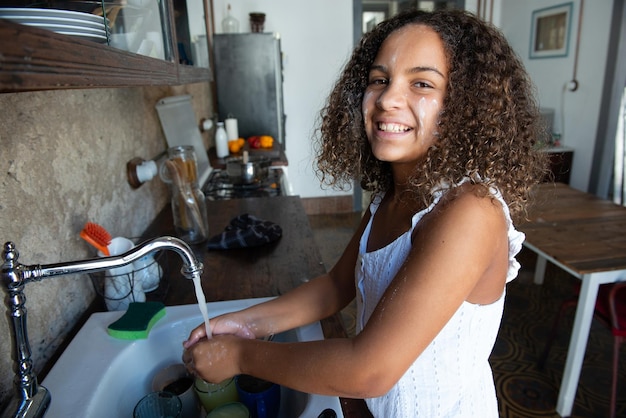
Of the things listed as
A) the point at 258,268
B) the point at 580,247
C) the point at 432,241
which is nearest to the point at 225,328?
the point at 258,268

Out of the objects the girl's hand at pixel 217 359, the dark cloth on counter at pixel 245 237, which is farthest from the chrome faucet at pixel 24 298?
the dark cloth on counter at pixel 245 237

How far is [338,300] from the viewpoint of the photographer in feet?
3.26

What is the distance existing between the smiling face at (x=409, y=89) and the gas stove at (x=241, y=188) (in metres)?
1.39

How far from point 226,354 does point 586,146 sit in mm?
3877

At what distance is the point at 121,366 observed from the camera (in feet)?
2.88

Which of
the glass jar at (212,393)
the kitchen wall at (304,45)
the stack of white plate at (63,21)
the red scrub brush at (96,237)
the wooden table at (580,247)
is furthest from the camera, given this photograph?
the kitchen wall at (304,45)

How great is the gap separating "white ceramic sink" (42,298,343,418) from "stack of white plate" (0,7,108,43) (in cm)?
62

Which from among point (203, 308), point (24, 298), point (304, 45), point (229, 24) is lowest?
point (203, 308)

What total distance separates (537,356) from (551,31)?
3050 mm

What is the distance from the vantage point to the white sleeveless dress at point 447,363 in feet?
2.51

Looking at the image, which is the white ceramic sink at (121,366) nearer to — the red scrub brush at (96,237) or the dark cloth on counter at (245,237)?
the red scrub brush at (96,237)

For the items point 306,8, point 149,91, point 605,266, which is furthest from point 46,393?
point 306,8

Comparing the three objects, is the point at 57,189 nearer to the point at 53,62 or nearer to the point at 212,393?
the point at 212,393

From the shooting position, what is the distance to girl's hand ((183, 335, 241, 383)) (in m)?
0.75
